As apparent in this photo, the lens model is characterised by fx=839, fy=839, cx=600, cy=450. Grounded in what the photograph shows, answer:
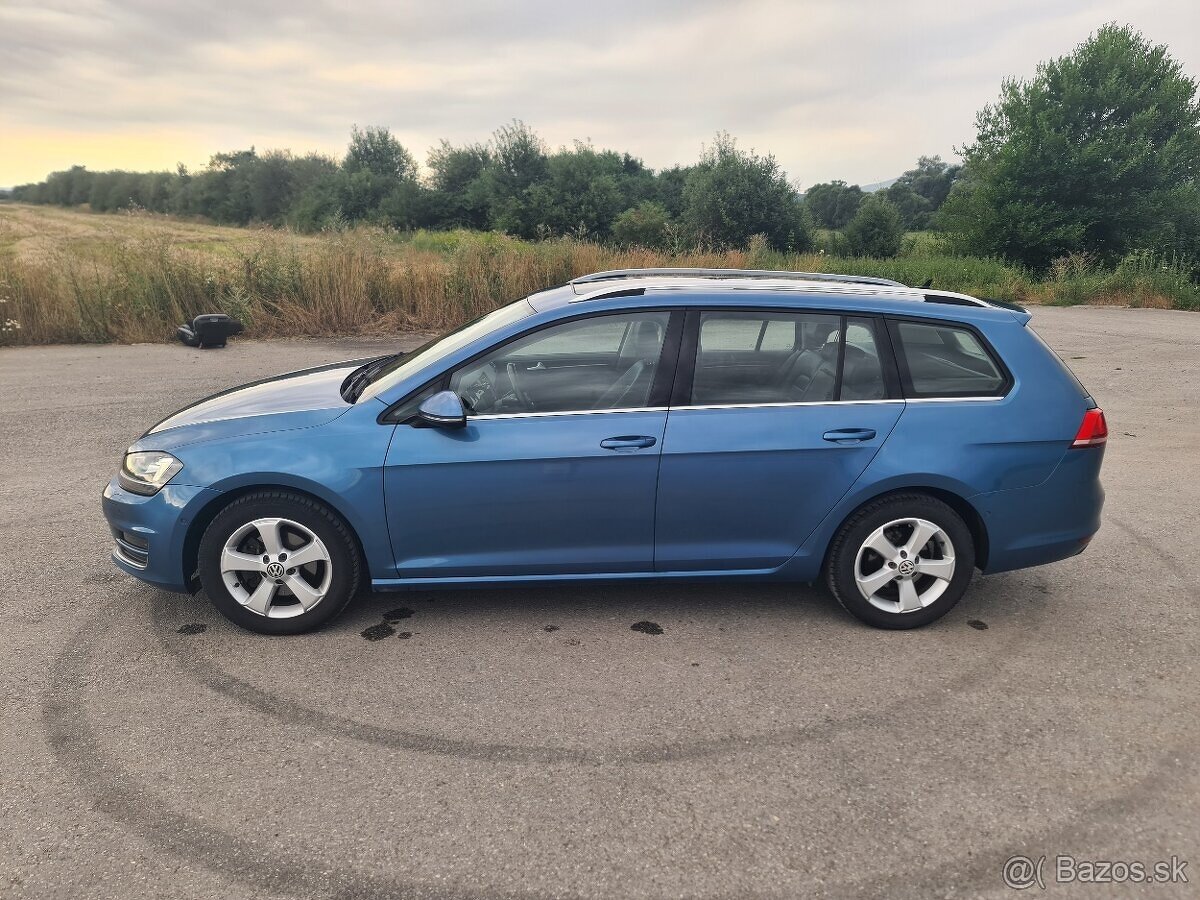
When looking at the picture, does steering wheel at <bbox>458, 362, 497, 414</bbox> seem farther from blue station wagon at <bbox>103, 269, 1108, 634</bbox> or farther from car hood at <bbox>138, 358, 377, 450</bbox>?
car hood at <bbox>138, 358, 377, 450</bbox>

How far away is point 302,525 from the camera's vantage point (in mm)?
3807

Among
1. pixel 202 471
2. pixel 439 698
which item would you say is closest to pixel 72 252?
pixel 202 471

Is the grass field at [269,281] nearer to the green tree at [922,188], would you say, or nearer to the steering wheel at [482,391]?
the steering wheel at [482,391]

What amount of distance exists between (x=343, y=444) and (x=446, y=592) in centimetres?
107

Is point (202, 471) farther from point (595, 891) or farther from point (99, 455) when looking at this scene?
point (99, 455)

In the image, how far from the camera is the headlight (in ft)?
12.6

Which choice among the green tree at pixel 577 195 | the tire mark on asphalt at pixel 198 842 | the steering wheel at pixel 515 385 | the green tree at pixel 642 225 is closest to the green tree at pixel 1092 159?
the green tree at pixel 642 225

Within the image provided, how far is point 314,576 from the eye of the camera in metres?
3.89

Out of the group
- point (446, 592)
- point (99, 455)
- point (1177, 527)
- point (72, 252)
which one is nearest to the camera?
point (446, 592)

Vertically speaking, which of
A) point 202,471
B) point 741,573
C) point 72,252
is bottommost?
point 741,573

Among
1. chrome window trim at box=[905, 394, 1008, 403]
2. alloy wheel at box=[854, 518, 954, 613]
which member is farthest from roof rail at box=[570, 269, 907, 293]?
alloy wheel at box=[854, 518, 954, 613]

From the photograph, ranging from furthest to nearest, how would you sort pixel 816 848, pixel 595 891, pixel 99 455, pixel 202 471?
pixel 99 455
pixel 202 471
pixel 816 848
pixel 595 891

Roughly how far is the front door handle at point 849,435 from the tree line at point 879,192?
14.0 m

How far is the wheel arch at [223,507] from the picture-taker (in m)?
3.79
